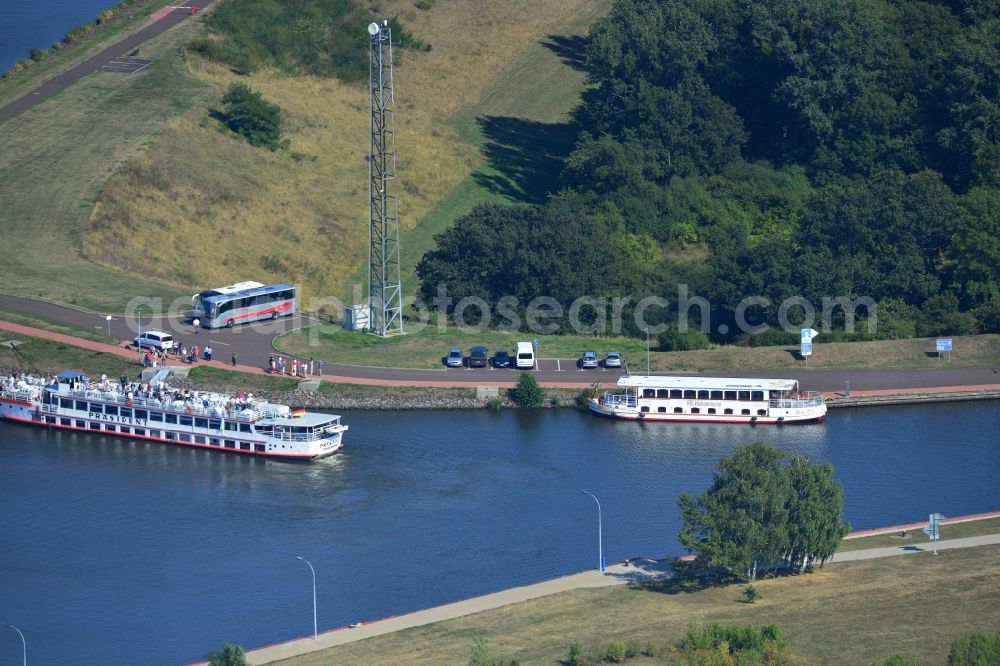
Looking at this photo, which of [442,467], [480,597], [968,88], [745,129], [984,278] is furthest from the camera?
[745,129]

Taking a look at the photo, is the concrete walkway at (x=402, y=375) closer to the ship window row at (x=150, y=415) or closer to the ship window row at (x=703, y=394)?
the ship window row at (x=703, y=394)

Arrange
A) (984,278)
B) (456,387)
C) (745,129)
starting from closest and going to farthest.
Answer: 1. (456,387)
2. (984,278)
3. (745,129)

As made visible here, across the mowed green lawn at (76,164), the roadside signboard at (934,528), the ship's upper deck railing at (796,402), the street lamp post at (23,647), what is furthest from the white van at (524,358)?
the street lamp post at (23,647)

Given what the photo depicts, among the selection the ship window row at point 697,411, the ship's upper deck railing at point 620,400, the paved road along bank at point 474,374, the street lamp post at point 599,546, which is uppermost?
the paved road along bank at point 474,374

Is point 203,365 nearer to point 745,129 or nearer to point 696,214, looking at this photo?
point 696,214

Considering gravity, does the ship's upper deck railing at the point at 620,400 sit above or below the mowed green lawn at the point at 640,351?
below

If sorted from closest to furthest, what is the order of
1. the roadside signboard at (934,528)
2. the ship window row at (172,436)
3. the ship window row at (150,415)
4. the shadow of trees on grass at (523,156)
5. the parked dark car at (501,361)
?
the roadside signboard at (934,528)
the ship window row at (172,436)
the ship window row at (150,415)
the parked dark car at (501,361)
the shadow of trees on grass at (523,156)

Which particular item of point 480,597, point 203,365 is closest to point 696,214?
point 203,365
